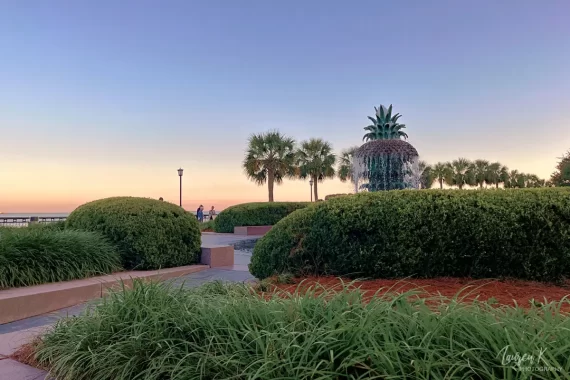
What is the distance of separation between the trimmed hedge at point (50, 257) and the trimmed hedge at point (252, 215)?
16.7m

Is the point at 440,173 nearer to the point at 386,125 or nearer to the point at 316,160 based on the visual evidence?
the point at 316,160

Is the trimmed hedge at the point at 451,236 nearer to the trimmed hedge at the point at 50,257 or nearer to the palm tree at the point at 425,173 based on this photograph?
the trimmed hedge at the point at 50,257

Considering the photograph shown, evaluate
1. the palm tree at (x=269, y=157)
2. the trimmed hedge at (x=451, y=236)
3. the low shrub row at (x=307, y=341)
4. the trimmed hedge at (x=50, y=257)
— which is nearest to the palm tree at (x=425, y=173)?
the palm tree at (x=269, y=157)

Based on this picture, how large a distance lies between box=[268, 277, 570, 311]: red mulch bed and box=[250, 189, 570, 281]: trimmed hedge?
0.19 meters

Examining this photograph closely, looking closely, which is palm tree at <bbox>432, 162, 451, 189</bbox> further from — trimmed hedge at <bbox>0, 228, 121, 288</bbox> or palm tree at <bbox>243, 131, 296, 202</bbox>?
trimmed hedge at <bbox>0, 228, 121, 288</bbox>

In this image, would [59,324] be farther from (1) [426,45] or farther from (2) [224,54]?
(1) [426,45]

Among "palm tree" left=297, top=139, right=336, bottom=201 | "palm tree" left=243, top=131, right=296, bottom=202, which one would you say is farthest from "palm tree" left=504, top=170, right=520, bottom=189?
"palm tree" left=243, top=131, right=296, bottom=202

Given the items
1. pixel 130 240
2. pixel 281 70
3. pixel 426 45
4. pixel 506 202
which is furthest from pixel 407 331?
pixel 281 70

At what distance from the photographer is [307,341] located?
6.89 ft

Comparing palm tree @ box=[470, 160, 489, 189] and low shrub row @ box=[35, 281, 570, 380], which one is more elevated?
palm tree @ box=[470, 160, 489, 189]

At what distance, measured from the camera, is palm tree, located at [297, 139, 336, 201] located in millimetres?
39625

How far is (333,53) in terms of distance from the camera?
14312 mm

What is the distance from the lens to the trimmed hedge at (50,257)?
574cm

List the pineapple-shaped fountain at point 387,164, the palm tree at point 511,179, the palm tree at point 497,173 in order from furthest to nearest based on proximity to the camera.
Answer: the palm tree at point 511,179, the palm tree at point 497,173, the pineapple-shaped fountain at point 387,164
